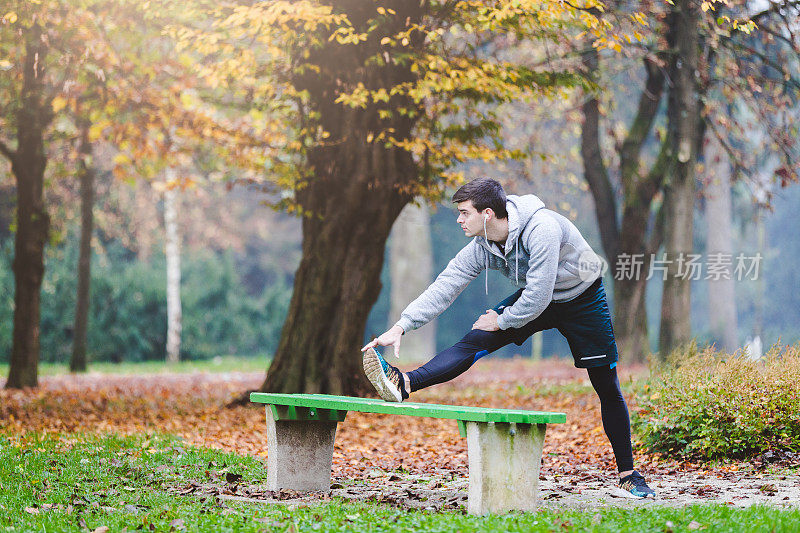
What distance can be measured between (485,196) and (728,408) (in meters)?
3.35

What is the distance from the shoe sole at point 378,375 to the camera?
512 centimetres

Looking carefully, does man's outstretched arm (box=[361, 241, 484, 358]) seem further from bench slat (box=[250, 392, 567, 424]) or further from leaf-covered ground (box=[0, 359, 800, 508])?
leaf-covered ground (box=[0, 359, 800, 508])

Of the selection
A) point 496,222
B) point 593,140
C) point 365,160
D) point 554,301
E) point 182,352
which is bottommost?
point 182,352

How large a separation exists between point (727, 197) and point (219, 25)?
21.6m

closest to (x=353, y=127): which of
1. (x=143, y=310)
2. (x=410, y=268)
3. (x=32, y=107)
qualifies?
(x=32, y=107)

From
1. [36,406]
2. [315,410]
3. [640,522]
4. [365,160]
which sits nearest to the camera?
[640,522]

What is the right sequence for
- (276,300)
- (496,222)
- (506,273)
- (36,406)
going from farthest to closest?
1. (276,300)
2. (36,406)
3. (506,273)
4. (496,222)

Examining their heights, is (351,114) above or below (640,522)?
above

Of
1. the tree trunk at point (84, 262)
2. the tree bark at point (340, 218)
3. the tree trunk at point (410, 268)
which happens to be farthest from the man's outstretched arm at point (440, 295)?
the tree trunk at point (410, 268)

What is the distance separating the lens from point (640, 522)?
4789 millimetres

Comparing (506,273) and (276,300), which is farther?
(276,300)

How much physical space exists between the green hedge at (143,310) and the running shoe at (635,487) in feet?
67.9

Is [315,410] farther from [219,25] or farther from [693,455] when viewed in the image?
[219,25]

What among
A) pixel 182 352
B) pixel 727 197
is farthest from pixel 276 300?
pixel 727 197
